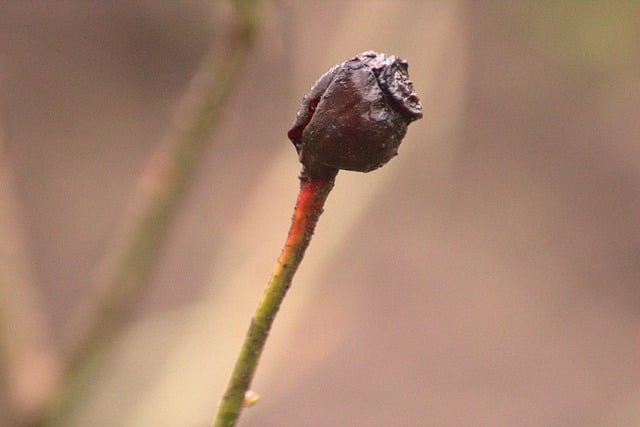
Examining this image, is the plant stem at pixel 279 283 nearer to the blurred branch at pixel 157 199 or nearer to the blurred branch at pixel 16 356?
the blurred branch at pixel 157 199

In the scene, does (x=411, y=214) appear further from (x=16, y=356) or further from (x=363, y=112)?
(x=363, y=112)

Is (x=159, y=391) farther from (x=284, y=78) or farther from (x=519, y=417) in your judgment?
(x=284, y=78)

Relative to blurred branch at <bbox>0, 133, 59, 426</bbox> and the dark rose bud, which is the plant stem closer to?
the dark rose bud

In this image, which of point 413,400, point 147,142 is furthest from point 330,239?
point 147,142

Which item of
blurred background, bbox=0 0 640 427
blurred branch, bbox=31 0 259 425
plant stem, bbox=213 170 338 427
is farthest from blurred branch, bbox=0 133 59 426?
blurred background, bbox=0 0 640 427

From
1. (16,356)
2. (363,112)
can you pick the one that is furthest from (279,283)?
(16,356)

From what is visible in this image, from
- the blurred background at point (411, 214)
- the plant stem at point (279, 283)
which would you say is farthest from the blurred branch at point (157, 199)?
the blurred background at point (411, 214)
